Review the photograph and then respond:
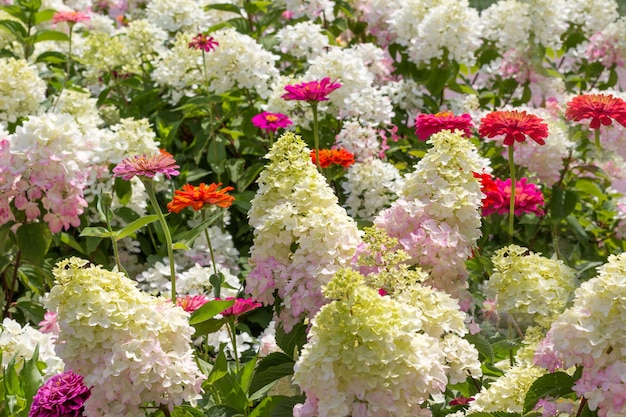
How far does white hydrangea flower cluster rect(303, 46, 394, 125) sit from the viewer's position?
350 cm

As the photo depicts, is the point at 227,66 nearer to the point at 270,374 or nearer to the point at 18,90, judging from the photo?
the point at 18,90

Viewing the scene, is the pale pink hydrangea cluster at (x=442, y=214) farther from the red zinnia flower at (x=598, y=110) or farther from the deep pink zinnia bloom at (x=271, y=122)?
the deep pink zinnia bloom at (x=271, y=122)

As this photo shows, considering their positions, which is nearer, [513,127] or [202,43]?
[513,127]

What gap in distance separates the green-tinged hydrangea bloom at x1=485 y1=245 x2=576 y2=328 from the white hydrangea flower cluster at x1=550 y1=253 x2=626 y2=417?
465 millimetres

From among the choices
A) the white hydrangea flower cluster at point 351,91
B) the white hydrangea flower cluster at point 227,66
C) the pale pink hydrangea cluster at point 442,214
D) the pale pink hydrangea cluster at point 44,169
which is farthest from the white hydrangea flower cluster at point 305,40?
the pale pink hydrangea cluster at point 442,214

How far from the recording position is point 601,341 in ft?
5.02

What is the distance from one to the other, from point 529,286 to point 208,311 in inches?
26.5

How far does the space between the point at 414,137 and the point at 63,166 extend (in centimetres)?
158

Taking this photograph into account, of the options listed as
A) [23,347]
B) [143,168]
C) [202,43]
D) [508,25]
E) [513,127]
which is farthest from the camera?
[508,25]

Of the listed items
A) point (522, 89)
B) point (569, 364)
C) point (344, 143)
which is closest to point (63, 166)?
point (344, 143)

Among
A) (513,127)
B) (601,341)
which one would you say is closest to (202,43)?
(513,127)

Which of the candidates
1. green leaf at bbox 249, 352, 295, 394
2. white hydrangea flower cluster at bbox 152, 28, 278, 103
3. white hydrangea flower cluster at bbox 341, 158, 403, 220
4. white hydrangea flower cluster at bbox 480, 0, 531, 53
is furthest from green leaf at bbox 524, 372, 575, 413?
white hydrangea flower cluster at bbox 480, 0, 531, 53

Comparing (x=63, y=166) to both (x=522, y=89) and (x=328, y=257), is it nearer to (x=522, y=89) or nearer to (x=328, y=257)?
(x=328, y=257)

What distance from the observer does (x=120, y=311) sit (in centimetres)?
171
